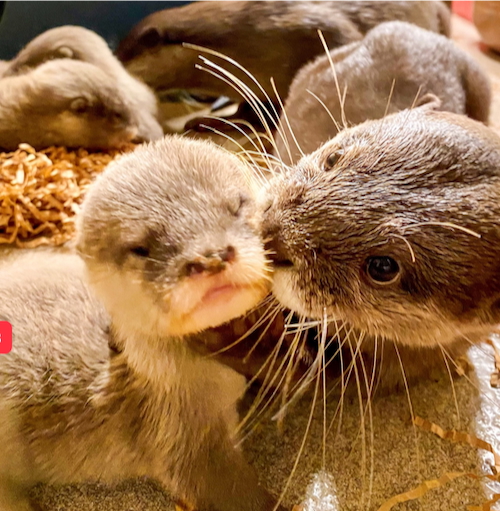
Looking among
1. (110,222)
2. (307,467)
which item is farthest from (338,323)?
(110,222)

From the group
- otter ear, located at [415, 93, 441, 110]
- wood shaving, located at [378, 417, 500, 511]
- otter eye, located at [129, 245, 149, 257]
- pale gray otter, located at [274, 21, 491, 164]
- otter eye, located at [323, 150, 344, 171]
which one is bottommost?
wood shaving, located at [378, 417, 500, 511]

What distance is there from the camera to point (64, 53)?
8.55ft

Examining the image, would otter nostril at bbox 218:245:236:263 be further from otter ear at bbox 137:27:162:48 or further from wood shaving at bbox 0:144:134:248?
otter ear at bbox 137:27:162:48

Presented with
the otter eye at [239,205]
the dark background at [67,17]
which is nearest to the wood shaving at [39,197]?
the dark background at [67,17]

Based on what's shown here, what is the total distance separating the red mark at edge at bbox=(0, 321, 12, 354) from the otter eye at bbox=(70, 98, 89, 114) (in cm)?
139

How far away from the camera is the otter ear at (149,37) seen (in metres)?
2.58

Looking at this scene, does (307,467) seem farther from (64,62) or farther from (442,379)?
(64,62)

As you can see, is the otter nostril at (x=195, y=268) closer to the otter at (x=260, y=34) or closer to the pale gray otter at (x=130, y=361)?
the pale gray otter at (x=130, y=361)

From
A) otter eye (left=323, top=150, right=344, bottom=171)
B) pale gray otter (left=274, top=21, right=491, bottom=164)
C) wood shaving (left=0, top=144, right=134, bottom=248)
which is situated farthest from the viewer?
wood shaving (left=0, top=144, right=134, bottom=248)

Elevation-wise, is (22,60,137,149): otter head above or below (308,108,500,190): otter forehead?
below

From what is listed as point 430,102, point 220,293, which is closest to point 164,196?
point 220,293

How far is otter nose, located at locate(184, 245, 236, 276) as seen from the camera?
35.9 inches

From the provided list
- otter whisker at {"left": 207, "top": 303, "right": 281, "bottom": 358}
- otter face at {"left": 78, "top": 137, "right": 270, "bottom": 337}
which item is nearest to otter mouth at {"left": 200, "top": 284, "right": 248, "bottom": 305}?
otter face at {"left": 78, "top": 137, "right": 270, "bottom": 337}

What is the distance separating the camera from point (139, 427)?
1228mm
